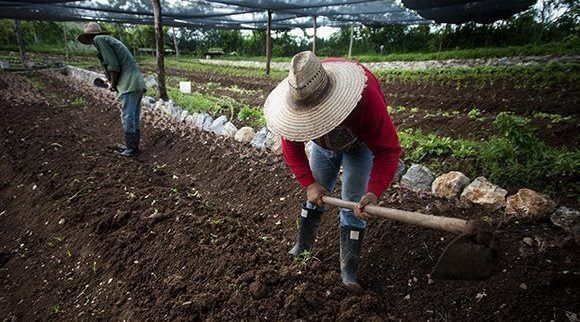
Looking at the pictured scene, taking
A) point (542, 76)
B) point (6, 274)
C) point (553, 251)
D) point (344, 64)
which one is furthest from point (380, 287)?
point (542, 76)

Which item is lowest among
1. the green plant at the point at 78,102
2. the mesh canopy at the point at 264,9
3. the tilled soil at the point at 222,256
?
the tilled soil at the point at 222,256

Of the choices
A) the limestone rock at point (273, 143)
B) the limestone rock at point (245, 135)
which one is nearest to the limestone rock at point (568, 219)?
the limestone rock at point (273, 143)

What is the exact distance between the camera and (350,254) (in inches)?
86.6

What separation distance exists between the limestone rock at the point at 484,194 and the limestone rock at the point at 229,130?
300cm

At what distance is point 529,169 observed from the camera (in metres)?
2.64

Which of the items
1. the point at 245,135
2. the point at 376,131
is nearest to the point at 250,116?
the point at 245,135

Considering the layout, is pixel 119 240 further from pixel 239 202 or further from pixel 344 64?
pixel 344 64

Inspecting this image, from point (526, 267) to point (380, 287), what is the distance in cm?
91

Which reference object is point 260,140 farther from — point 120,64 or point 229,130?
point 120,64

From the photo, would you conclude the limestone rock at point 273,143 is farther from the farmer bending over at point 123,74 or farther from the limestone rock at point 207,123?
the farmer bending over at point 123,74

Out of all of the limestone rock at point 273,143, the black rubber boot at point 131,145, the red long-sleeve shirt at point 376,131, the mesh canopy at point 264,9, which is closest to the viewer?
the red long-sleeve shirt at point 376,131

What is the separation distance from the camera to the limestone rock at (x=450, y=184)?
2.72 meters

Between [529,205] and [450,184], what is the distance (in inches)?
22.3

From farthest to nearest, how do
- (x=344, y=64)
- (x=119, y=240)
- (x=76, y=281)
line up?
(x=119, y=240) → (x=76, y=281) → (x=344, y=64)
